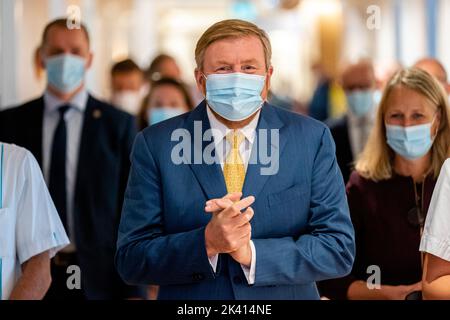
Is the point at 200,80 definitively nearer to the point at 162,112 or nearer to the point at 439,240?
the point at 439,240

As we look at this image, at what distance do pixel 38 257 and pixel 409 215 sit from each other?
3.28 feet

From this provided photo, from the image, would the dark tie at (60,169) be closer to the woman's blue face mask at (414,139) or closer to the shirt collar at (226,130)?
the shirt collar at (226,130)

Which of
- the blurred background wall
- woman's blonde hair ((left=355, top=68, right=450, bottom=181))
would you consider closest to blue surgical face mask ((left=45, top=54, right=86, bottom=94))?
the blurred background wall

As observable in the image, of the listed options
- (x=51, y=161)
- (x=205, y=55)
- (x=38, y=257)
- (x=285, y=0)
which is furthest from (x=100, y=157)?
(x=285, y=0)

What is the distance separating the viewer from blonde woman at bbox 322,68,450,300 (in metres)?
2.44

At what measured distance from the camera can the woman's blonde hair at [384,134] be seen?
245 centimetres

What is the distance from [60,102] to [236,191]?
2.93 ft

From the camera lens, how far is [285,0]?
371 inches

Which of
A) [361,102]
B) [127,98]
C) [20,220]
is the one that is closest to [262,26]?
[20,220]

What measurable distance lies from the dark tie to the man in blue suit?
53cm

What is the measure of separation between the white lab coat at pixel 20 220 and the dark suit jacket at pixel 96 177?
40cm

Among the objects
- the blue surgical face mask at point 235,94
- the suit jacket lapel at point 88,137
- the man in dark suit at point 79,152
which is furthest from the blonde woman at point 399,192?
the suit jacket lapel at point 88,137

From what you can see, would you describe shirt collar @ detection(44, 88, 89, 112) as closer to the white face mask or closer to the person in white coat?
the person in white coat
